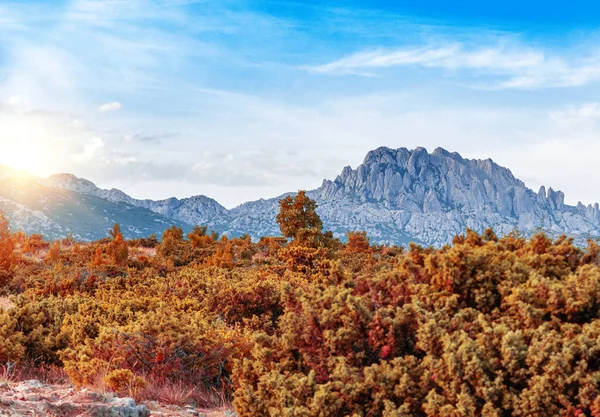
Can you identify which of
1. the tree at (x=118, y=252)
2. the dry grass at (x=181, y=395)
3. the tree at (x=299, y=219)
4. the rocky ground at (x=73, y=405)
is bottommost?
the dry grass at (x=181, y=395)

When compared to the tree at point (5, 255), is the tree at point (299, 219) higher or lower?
higher

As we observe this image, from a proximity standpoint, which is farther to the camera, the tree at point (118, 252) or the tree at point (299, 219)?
the tree at point (118, 252)

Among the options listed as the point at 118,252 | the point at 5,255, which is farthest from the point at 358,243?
the point at 5,255

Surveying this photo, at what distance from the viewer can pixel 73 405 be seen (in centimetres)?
533

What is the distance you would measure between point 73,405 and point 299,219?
17894 mm

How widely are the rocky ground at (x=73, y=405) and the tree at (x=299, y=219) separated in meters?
16.0

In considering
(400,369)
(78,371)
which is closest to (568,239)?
(400,369)

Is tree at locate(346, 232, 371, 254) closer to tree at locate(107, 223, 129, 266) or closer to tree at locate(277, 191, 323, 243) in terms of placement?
tree at locate(277, 191, 323, 243)

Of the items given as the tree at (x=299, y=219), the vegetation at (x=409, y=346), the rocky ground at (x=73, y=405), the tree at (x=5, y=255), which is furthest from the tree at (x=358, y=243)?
the rocky ground at (x=73, y=405)

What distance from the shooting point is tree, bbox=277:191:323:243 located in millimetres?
22314

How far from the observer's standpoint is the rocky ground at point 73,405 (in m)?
5.14

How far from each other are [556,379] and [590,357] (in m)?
0.39

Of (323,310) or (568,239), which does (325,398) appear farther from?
(568,239)

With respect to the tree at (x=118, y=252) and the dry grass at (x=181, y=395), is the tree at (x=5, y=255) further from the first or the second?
the dry grass at (x=181, y=395)
